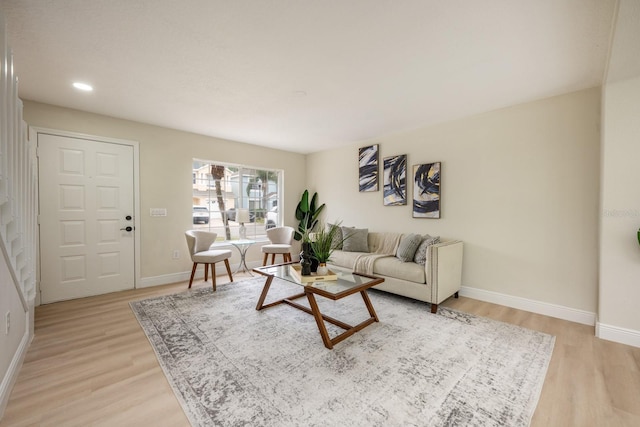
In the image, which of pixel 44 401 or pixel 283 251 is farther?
pixel 283 251

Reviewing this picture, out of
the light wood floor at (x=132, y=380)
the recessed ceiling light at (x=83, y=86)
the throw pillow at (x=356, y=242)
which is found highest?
the recessed ceiling light at (x=83, y=86)

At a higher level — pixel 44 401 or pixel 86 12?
pixel 86 12

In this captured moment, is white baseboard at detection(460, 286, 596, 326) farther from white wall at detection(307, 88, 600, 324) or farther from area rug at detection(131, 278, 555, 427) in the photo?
area rug at detection(131, 278, 555, 427)

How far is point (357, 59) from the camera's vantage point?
→ 7.07ft

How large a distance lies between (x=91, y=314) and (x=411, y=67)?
403 centimetres

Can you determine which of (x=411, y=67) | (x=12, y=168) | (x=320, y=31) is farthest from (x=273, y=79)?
(x=12, y=168)

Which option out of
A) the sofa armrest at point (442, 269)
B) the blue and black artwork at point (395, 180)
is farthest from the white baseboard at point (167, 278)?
the sofa armrest at point (442, 269)

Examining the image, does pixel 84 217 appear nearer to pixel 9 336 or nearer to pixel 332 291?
pixel 9 336

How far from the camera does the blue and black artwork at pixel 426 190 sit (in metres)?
3.65

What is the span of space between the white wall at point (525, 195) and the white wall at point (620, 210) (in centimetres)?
33

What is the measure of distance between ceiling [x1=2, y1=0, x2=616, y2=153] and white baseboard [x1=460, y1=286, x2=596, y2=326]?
2.22m

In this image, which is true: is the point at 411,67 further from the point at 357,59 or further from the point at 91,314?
the point at 91,314

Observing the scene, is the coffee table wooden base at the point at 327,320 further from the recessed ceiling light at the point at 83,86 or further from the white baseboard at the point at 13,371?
the recessed ceiling light at the point at 83,86

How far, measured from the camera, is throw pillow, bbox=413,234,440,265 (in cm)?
323
